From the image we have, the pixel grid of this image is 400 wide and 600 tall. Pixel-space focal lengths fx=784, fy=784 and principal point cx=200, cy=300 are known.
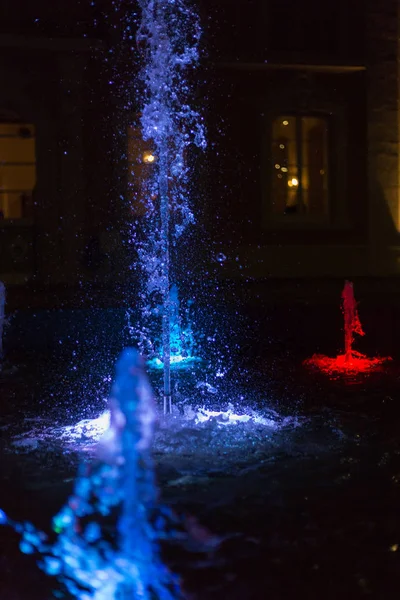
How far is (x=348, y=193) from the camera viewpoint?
1833 centimetres

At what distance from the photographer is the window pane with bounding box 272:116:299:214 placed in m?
18.1

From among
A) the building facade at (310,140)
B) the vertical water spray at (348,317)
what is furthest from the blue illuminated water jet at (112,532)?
the building facade at (310,140)

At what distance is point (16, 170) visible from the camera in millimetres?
17328

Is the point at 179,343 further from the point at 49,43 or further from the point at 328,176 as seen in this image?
the point at 328,176

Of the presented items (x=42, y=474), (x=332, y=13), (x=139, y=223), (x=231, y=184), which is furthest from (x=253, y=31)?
(x=42, y=474)

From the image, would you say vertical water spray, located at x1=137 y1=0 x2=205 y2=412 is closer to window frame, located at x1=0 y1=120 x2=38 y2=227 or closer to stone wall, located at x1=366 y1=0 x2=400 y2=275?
window frame, located at x1=0 y1=120 x2=38 y2=227

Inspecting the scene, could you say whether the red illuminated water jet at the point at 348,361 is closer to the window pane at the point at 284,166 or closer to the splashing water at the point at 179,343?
the splashing water at the point at 179,343

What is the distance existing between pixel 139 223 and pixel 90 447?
41.7 feet

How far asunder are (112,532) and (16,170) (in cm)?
1461

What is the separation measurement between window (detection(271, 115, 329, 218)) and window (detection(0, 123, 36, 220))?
5483 millimetres

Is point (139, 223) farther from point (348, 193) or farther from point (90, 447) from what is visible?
point (90, 447)

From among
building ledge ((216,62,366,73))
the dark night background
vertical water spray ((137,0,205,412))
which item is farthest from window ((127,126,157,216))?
building ledge ((216,62,366,73))

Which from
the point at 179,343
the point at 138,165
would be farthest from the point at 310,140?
the point at 179,343

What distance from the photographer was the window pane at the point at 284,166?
712 inches
